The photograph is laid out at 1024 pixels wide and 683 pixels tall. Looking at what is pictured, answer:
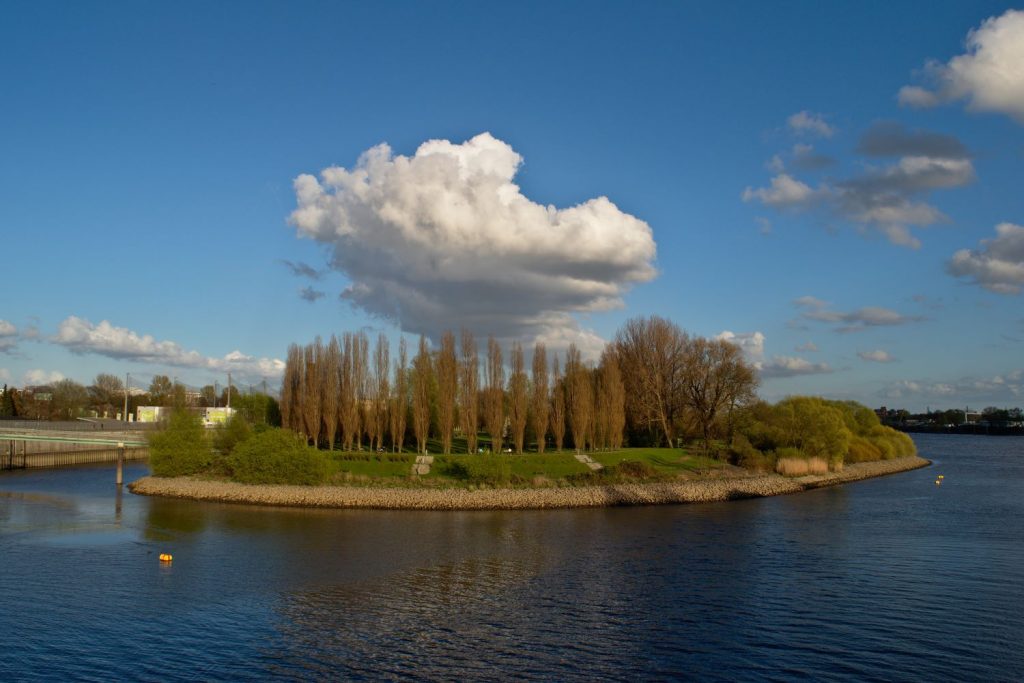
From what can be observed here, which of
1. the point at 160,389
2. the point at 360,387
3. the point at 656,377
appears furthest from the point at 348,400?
the point at 160,389

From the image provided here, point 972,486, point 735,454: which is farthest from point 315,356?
point 972,486

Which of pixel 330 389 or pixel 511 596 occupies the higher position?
pixel 330 389

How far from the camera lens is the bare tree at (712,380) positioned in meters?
71.4

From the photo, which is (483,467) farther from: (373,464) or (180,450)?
(180,450)

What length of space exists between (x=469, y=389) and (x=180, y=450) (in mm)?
22581

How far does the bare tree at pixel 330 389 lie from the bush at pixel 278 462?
9.54 m

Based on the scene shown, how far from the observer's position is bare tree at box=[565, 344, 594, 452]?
64.5m

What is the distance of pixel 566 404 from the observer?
66500mm

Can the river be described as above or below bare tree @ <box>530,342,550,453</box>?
below

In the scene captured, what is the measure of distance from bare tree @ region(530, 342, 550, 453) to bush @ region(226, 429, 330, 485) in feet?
59.1

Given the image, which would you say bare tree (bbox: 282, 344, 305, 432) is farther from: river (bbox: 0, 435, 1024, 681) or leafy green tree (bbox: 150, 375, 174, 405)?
leafy green tree (bbox: 150, 375, 174, 405)

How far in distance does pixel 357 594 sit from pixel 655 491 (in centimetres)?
3055

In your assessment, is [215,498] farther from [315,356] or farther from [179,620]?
[179,620]

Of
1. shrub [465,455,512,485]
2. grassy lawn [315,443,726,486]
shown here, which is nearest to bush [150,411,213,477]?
grassy lawn [315,443,726,486]
